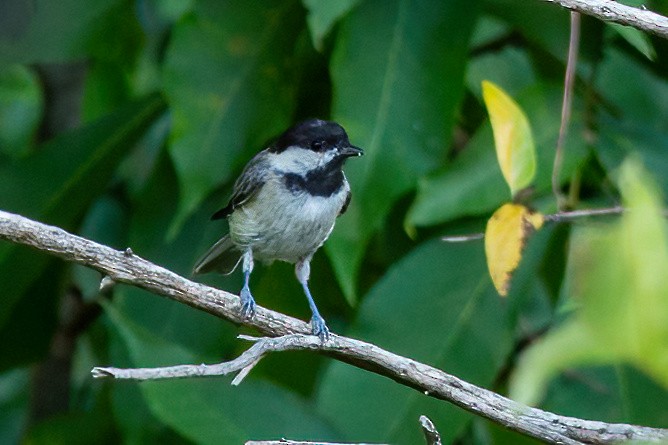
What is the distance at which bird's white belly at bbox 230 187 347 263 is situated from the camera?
11.5 feet

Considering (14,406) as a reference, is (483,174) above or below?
above

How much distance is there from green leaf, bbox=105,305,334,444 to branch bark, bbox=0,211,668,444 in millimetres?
1004

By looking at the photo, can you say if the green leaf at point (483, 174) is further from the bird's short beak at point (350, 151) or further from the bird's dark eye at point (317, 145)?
the bird's dark eye at point (317, 145)

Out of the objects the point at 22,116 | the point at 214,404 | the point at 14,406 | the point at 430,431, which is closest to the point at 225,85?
the point at 214,404

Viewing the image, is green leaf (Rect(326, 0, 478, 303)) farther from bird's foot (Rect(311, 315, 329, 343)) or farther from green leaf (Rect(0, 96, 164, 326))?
green leaf (Rect(0, 96, 164, 326))

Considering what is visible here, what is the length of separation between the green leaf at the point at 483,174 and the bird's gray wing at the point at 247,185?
2.38 ft

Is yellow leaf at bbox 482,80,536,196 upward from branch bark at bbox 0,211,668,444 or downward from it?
upward

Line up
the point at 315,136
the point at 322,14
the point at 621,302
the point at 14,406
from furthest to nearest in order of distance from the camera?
the point at 14,406
the point at 315,136
the point at 322,14
the point at 621,302

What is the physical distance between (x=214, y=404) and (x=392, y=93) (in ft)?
3.93

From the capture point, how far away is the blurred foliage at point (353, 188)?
3225mm

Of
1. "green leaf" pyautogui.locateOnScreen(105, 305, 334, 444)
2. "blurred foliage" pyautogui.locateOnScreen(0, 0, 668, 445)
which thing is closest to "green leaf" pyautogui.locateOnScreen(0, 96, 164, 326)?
"blurred foliage" pyautogui.locateOnScreen(0, 0, 668, 445)

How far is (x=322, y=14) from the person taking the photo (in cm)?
290

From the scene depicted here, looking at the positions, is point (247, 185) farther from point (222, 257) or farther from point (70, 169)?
point (70, 169)

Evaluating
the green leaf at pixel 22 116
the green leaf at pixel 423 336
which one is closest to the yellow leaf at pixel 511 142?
the green leaf at pixel 423 336
